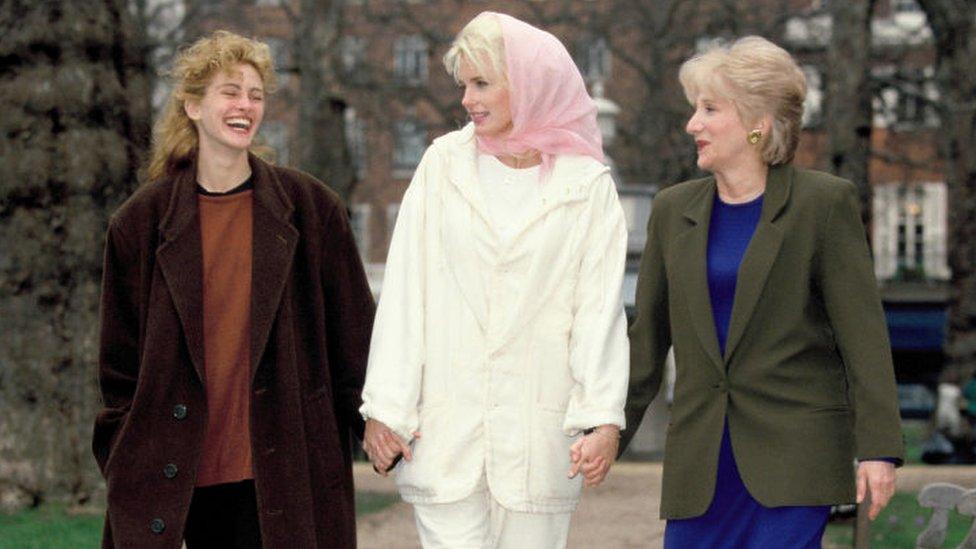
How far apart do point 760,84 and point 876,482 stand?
1065 millimetres

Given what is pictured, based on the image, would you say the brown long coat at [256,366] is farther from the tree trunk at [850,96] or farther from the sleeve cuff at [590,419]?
the tree trunk at [850,96]

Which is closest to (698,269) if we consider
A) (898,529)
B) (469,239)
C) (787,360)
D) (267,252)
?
(787,360)

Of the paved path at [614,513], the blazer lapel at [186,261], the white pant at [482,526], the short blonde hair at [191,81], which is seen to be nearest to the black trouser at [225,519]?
the blazer lapel at [186,261]

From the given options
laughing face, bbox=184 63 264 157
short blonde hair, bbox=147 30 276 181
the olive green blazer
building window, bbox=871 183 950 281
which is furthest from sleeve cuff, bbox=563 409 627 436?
building window, bbox=871 183 950 281

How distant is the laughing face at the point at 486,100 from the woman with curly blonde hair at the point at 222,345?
557 mm

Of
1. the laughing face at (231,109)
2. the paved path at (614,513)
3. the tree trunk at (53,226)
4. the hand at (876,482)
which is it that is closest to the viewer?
the hand at (876,482)

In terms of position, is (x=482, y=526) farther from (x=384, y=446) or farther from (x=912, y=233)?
(x=912, y=233)

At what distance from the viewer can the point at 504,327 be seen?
4.70 meters

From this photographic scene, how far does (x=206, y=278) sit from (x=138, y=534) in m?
0.70

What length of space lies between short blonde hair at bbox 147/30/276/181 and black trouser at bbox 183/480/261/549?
2.92 ft

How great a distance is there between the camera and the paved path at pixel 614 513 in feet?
28.4

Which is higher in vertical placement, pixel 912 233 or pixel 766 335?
pixel 766 335

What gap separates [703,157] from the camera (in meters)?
4.73

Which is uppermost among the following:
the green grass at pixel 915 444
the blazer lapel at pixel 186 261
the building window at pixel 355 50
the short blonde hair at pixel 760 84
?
the short blonde hair at pixel 760 84
